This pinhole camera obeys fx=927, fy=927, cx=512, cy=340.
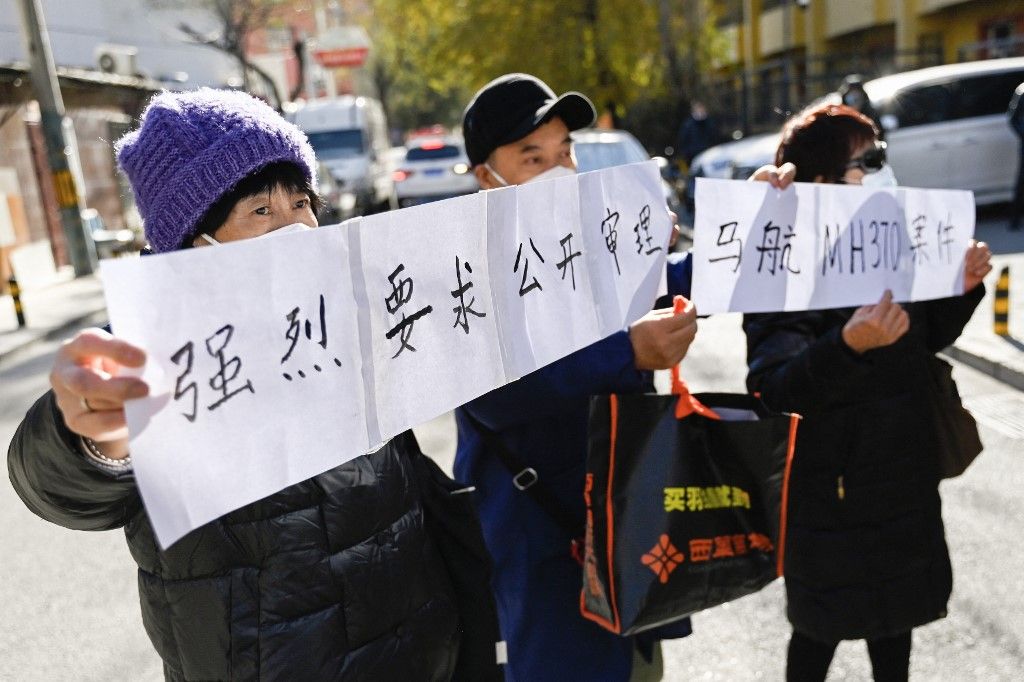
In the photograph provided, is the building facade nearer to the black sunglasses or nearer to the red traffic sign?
the red traffic sign

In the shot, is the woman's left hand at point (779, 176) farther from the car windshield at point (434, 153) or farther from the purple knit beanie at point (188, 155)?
the car windshield at point (434, 153)

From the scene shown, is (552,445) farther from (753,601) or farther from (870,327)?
(753,601)

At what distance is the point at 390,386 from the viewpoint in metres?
→ 1.33

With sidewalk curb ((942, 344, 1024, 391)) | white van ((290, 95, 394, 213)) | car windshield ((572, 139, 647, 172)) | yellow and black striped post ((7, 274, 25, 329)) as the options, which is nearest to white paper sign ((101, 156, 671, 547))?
sidewalk curb ((942, 344, 1024, 391))

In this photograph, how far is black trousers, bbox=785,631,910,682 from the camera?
2.23 metres

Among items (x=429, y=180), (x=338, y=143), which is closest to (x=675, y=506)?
(x=429, y=180)

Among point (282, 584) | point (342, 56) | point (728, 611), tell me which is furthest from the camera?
point (342, 56)

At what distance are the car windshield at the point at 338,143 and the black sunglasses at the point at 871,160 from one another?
19727mm

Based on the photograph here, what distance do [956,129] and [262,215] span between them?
11.9 meters

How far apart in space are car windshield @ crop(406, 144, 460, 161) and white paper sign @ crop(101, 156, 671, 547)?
17.1 m

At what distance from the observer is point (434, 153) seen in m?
18.6

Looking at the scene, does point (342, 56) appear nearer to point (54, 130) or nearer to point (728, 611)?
point (54, 130)

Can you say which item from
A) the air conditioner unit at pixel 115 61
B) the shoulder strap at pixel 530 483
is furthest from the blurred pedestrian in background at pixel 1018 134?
the air conditioner unit at pixel 115 61

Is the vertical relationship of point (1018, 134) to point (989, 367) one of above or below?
above
